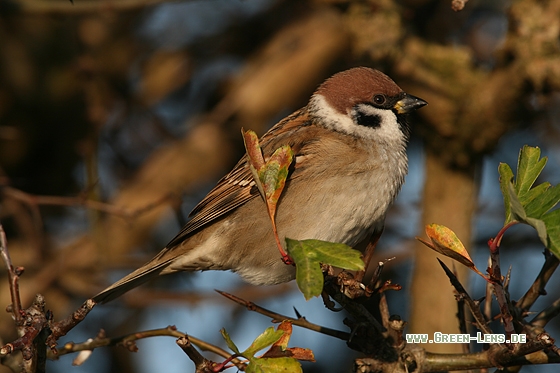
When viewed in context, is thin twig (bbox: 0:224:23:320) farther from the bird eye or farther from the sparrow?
the bird eye

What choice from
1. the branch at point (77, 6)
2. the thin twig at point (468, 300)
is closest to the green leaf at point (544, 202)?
the thin twig at point (468, 300)

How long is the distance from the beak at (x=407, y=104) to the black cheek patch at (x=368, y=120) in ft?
0.34

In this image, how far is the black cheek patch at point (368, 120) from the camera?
3.34 metres

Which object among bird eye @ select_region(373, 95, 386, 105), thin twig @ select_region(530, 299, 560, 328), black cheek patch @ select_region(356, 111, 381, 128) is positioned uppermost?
bird eye @ select_region(373, 95, 386, 105)

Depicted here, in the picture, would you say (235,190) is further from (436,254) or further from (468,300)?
(468,300)

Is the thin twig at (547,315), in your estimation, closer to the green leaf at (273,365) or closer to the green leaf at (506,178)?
the green leaf at (506,178)

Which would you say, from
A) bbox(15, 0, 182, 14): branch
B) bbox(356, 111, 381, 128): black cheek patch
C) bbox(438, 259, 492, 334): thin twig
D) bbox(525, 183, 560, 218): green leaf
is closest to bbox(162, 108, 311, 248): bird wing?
bbox(356, 111, 381, 128): black cheek patch

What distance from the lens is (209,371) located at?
1.89m

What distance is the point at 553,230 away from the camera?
150cm

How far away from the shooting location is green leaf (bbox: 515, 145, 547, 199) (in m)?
1.64

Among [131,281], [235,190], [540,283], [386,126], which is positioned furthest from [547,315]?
[131,281]

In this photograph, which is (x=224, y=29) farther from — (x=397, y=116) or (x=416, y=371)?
(x=416, y=371)

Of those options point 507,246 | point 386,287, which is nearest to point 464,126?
point 507,246

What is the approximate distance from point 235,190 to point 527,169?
184cm
